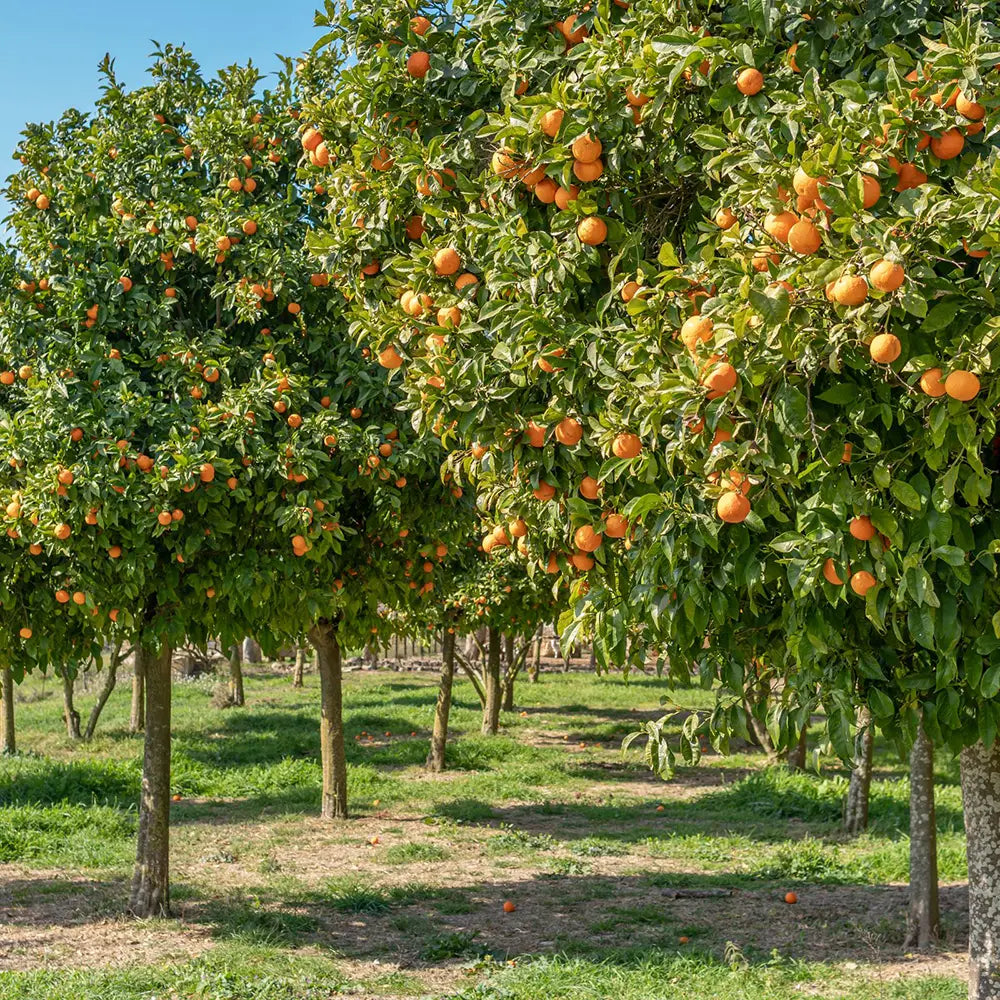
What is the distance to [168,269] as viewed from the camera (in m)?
6.63

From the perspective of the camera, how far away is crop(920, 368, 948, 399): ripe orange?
2.56 m

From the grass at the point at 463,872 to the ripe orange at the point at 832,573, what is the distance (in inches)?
152

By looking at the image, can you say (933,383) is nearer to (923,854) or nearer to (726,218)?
(726,218)

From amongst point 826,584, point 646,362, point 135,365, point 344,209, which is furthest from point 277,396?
point 826,584

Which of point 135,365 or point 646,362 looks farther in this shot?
point 135,365

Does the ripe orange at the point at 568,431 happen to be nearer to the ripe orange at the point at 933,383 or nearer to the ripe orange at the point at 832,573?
the ripe orange at the point at 832,573

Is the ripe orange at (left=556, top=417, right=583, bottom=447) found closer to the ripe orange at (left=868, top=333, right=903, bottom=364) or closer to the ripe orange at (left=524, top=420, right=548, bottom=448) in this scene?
the ripe orange at (left=524, top=420, right=548, bottom=448)

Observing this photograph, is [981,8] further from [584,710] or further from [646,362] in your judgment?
[584,710]

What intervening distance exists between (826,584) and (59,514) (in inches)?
177

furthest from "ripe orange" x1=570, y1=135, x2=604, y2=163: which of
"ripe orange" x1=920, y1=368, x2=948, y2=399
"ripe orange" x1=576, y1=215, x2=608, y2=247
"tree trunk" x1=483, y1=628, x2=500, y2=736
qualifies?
"tree trunk" x1=483, y1=628, x2=500, y2=736

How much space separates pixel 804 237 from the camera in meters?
2.67

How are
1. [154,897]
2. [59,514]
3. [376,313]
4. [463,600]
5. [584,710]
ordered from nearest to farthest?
[376,313], [59,514], [154,897], [463,600], [584,710]

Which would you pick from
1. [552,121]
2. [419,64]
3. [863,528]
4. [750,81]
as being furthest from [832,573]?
[419,64]

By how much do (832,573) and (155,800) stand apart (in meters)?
6.18
